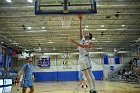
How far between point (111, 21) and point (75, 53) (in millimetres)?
21924

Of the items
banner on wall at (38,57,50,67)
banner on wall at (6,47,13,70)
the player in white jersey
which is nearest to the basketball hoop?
the player in white jersey

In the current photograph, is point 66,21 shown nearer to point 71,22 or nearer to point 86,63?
point 71,22

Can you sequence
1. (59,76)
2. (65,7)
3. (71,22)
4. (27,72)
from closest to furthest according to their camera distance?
(27,72), (65,7), (71,22), (59,76)

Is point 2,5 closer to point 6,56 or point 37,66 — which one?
point 6,56

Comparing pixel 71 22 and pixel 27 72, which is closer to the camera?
pixel 27 72

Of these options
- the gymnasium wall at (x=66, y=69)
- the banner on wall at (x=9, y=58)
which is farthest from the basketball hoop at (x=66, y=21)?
the gymnasium wall at (x=66, y=69)

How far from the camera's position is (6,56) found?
125 feet

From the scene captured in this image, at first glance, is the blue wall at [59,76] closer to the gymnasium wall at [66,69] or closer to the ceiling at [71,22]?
the gymnasium wall at [66,69]

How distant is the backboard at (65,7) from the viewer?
9828mm

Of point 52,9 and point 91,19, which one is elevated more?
point 91,19

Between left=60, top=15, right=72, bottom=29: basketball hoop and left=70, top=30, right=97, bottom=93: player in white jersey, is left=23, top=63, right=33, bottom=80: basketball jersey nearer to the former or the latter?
left=70, top=30, right=97, bottom=93: player in white jersey

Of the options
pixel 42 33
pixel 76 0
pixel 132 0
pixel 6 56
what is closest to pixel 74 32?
pixel 42 33

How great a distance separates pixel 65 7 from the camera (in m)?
10.1

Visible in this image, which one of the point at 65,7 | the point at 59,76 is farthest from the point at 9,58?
the point at 65,7
